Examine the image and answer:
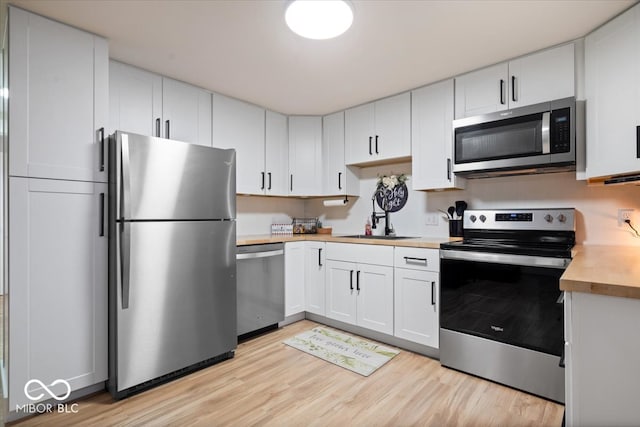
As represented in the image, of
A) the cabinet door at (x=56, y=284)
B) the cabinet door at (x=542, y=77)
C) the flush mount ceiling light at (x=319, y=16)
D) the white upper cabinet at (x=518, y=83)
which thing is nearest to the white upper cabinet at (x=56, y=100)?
the cabinet door at (x=56, y=284)

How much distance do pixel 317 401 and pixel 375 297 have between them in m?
1.10

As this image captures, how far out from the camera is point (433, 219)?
325 cm

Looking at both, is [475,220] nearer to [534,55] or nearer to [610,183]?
[610,183]

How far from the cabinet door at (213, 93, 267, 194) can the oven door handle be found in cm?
199

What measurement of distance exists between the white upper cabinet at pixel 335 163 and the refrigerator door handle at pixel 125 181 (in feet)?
7.02

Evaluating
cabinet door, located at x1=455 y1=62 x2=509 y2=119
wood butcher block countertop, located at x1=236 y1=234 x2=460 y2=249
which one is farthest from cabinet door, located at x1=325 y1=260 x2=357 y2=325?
cabinet door, located at x1=455 y1=62 x2=509 y2=119

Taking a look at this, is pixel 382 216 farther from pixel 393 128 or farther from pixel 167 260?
pixel 167 260

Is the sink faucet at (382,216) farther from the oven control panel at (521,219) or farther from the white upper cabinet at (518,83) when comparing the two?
the white upper cabinet at (518,83)

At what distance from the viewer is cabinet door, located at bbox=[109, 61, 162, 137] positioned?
2.45 meters

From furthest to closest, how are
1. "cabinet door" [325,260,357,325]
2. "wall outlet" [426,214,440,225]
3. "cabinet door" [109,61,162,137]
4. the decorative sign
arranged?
the decorative sign < "wall outlet" [426,214,440,225] < "cabinet door" [325,260,357,325] < "cabinet door" [109,61,162,137]

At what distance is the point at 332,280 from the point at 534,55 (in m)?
2.45

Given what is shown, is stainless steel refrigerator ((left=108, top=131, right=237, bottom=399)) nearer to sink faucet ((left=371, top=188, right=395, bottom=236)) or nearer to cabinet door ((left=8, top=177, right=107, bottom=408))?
cabinet door ((left=8, top=177, right=107, bottom=408))

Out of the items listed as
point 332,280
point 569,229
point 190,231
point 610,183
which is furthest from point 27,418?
point 610,183

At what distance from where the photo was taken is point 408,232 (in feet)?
11.2
